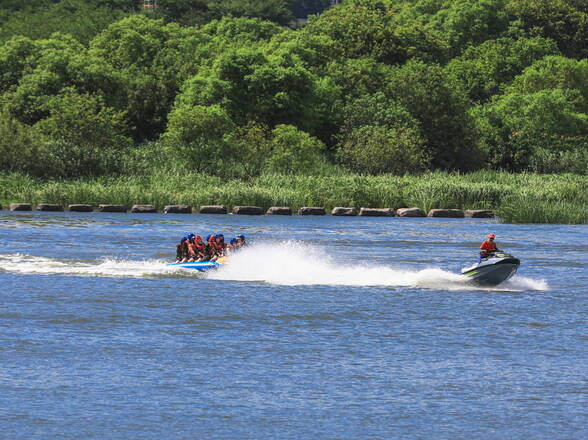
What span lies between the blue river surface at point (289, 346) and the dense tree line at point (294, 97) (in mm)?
43059

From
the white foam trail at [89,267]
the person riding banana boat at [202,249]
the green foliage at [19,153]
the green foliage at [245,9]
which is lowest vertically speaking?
the white foam trail at [89,267]

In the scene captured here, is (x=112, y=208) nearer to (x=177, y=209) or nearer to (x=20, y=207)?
(x=177, y=209)

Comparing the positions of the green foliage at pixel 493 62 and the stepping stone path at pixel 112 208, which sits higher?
the green foliage at pixel 493 62

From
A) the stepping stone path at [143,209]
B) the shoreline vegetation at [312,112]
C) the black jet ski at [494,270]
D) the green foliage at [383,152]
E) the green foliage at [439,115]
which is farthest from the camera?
the green foliage at [439,115]

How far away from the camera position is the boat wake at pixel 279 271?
39.5 metres

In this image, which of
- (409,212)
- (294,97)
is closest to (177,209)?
(409,212)

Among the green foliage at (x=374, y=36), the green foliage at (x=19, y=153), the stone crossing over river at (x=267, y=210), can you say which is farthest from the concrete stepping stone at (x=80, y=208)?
the green foliage at (x=374, y=36)

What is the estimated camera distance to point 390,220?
75.0m

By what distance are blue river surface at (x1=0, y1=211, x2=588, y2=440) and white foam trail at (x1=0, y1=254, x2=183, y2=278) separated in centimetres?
12

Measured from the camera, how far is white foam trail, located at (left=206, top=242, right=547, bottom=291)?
39.4 metres

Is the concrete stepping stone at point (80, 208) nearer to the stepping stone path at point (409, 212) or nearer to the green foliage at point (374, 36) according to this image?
the stepping stone path at point (409, 212)

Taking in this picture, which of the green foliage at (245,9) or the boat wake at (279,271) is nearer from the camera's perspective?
the boat wake at (279,271)

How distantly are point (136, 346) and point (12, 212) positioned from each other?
2066 inches

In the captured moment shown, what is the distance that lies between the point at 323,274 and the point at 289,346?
1513cm
